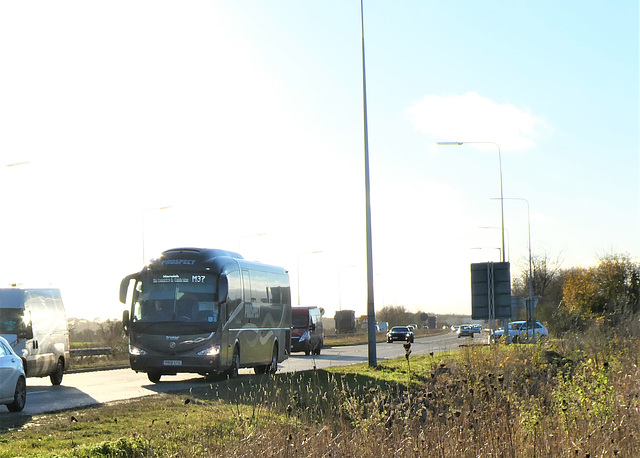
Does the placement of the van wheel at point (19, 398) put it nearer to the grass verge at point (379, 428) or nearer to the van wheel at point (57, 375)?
the grass verge at point (379, 428)

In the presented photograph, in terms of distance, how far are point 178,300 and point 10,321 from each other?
427cm

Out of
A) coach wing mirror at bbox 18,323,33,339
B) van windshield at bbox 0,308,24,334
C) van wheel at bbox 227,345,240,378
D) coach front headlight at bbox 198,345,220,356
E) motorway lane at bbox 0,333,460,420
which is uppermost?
van windshield at bbox 0,308,24,334

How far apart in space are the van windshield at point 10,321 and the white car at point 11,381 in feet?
20.4

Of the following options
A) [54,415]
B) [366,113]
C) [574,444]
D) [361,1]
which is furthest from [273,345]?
[574,444]

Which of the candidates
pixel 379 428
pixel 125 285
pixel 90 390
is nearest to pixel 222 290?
pixel 125 285

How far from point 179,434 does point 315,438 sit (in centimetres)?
205

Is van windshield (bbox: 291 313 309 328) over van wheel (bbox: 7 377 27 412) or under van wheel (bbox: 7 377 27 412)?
over

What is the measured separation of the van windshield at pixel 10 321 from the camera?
2377 cm

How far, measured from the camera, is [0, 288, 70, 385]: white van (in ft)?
77.0

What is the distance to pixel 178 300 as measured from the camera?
2411 centimetres

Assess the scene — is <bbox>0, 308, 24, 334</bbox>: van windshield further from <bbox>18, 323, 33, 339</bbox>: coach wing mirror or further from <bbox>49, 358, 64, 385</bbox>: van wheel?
<bbox>49, 358, 64, 385</bbox>: van wheel

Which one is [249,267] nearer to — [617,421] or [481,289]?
[481,289]

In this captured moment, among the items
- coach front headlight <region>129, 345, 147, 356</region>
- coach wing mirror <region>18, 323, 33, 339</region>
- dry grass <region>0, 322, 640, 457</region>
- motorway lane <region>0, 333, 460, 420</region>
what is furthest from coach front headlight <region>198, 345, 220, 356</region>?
dry grass <region>0, 322, 640, 457</region>

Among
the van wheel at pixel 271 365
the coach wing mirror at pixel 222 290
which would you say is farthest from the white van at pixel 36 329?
the van wheel at pixel 271 365
